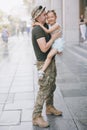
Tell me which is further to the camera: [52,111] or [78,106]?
[78,106]

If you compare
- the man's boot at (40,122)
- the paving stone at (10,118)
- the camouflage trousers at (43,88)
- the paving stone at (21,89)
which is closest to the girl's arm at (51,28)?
the camouflage trousers at (43,88)

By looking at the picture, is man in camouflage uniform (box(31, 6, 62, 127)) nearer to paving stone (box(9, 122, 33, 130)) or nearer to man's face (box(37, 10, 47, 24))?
man's face (box(37, 10, 47, 24))

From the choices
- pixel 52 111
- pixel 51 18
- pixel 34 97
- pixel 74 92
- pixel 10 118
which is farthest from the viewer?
pixel 74 92

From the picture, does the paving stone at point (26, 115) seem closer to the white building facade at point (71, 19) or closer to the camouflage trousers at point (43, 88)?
the camouflage trousers at point (43, 88)

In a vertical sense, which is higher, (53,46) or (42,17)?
(42,17)

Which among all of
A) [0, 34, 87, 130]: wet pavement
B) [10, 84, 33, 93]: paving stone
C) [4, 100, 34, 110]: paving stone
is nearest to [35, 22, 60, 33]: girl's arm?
[0, 34, 87, 130]: wet pavement

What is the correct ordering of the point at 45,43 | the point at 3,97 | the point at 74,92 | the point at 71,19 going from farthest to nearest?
the point at 71,19 → the point at 74,92 → the point at 3,97 → the point at 45,43

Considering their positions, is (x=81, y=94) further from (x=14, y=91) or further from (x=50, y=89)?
(x=50, y=89)

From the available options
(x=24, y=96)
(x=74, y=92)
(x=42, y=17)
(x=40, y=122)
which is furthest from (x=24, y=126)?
(x=74, y=92)

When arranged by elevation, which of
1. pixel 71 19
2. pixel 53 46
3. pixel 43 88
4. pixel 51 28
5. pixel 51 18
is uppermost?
pixel 51 18

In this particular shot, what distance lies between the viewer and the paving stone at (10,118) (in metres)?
6.89

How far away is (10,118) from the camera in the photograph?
7168 millimetres

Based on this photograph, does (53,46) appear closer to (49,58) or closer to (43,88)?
(49,58)

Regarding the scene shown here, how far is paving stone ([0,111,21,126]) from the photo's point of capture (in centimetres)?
689
